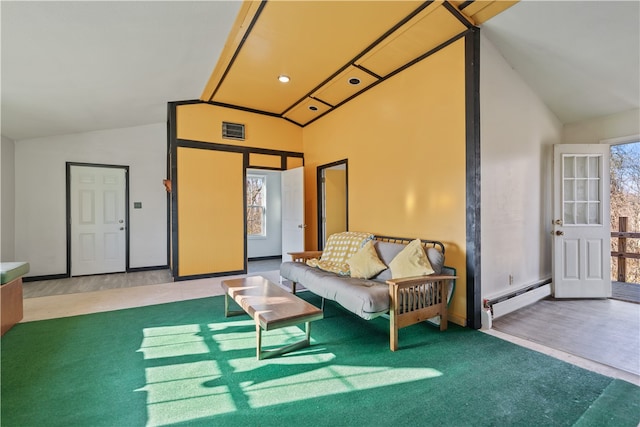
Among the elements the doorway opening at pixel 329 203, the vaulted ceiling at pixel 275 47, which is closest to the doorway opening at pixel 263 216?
the doorway opening at pixel 329 203

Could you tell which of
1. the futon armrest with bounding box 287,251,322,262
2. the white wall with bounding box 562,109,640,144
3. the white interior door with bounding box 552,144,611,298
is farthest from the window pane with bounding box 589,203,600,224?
the futon armrest with bounding box 287,251,322,262

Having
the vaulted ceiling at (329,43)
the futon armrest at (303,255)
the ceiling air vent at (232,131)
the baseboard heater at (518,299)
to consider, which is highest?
the vaulted ceiling at (329,43)

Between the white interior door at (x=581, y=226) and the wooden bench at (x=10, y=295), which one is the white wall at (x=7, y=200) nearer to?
the wooden bench at (x=10, y=295)

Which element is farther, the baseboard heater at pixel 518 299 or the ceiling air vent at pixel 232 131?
the ceiling air vent at pixel 232 131

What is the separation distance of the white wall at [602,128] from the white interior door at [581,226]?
23 centimetres

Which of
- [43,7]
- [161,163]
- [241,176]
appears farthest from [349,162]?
[161,163]

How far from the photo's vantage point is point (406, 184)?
3.45 meters

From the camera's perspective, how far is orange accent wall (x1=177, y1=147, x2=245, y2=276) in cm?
470

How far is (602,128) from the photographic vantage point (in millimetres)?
3795

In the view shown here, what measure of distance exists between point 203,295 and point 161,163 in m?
3.22

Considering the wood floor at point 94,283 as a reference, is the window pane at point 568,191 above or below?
above

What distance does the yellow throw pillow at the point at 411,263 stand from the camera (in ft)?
8.85

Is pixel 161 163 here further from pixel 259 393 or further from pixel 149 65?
pixel 259 393

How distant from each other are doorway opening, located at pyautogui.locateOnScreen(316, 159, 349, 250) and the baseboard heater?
8.89ft
